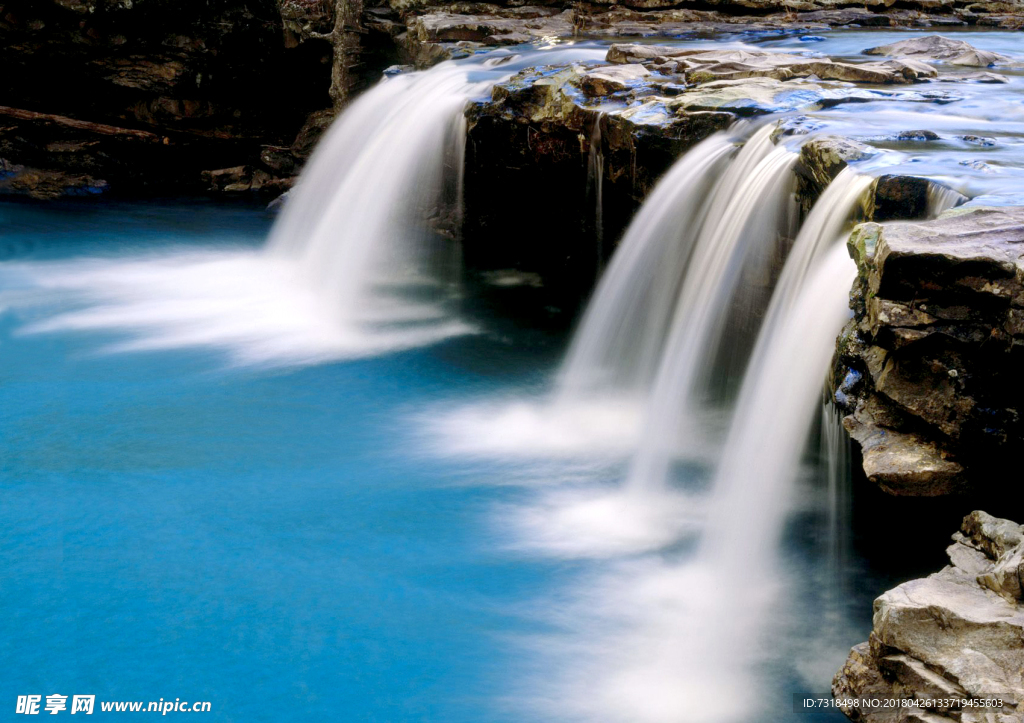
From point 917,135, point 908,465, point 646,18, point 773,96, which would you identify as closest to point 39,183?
point 646,18

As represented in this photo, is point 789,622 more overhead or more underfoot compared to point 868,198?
more underfoot

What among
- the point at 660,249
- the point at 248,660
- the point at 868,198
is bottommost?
the point at 248,660

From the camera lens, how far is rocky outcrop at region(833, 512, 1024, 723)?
128 inches

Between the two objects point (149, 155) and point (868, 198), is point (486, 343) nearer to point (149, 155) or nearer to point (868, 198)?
point (868, 198)

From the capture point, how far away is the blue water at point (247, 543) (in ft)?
14.7

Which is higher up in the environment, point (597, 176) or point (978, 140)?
point (978, 140)

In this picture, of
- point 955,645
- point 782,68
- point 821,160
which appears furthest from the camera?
point 782,68

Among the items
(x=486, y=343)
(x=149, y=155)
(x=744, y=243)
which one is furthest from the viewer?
(x=149, y=155)

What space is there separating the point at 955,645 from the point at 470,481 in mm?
3268

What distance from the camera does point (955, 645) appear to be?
11.2 ft

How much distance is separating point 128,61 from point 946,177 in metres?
10.7

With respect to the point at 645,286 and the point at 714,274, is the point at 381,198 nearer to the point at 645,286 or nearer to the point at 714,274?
the point at 645,286

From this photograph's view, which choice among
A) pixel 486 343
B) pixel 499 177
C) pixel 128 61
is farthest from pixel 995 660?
pixel 128 61

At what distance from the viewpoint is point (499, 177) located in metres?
8.94
